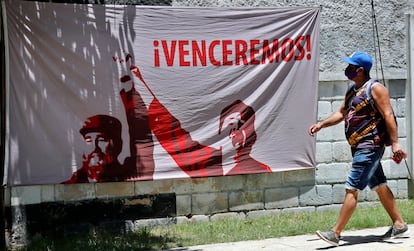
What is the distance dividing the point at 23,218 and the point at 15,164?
61 centimetres

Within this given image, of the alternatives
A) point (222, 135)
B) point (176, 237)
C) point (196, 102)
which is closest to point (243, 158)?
point (222, 135)

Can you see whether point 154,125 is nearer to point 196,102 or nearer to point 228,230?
point 196,102

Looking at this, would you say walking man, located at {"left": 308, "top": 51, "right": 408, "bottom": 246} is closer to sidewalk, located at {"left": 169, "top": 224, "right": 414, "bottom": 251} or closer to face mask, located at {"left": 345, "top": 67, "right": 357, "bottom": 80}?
face mask, located at {"left": 345, "top": 67, "right": 357, "bottom": 80}

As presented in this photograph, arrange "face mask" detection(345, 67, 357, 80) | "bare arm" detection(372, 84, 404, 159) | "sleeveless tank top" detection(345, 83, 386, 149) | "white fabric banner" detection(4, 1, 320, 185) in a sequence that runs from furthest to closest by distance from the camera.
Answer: "white fabric banner" detection(4, 1, 320, 185)
"face mask" detection(345, 67, 357, 80)
"sleeveless tank top" detection(345, 83, 386, 149)
"bare arm" detection(372, 84, 404, 159)

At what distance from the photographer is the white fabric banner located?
751 cm

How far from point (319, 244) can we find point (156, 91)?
2.65 metres

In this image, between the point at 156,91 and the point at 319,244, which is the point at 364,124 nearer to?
the point at 319,244

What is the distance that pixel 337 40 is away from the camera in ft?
28.9

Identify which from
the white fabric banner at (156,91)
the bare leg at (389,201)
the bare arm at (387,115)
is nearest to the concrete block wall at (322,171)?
the white fabric banner at (156,91)

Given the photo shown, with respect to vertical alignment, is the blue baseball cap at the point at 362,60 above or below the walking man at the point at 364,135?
above

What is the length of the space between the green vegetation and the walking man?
103 cm

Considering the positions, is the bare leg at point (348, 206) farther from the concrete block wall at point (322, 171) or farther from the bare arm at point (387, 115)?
the concrete block wall at point (322, 171)

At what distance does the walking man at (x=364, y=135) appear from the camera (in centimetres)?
652

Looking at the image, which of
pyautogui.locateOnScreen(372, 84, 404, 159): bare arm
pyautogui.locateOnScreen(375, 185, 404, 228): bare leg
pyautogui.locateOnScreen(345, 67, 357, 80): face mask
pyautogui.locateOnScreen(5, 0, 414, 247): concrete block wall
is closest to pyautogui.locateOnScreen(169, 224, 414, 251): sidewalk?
pyautogui.locateOnScreen(375, 185, 404, 228): bare leg
